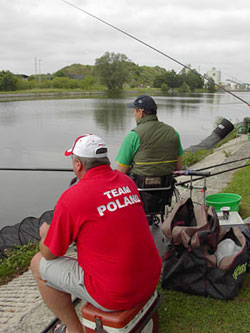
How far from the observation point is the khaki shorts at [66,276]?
1704 mm

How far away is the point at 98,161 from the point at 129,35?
2.71m

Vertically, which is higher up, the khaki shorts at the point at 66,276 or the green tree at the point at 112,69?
the green tree at the point at 112,69

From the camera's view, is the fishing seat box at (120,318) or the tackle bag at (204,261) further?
the tackle bag at (204,261)

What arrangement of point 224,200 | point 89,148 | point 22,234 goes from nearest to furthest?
point 89,148 < point 224,200 < point 22,234

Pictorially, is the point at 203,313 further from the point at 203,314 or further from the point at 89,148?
the point at 89,148

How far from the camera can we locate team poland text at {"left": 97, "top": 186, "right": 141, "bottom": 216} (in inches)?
61.4

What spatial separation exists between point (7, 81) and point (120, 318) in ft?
252

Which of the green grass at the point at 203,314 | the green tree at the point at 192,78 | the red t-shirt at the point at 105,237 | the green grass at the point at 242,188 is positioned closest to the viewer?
the red t-shirt at the point at 105,237

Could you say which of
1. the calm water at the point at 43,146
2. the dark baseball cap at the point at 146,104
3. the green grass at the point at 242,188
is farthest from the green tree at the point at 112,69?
the dark baseball cap at the point at 146,104

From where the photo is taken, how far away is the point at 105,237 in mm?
1547

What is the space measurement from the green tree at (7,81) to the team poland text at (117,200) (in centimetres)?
7574

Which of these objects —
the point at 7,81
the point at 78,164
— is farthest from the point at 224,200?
the point at 7,81

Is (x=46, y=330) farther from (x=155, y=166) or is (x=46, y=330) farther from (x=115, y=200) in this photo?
(x=155, y=166)

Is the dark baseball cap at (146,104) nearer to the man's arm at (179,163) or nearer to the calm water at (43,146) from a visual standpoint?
the man's arm at (179,163)
